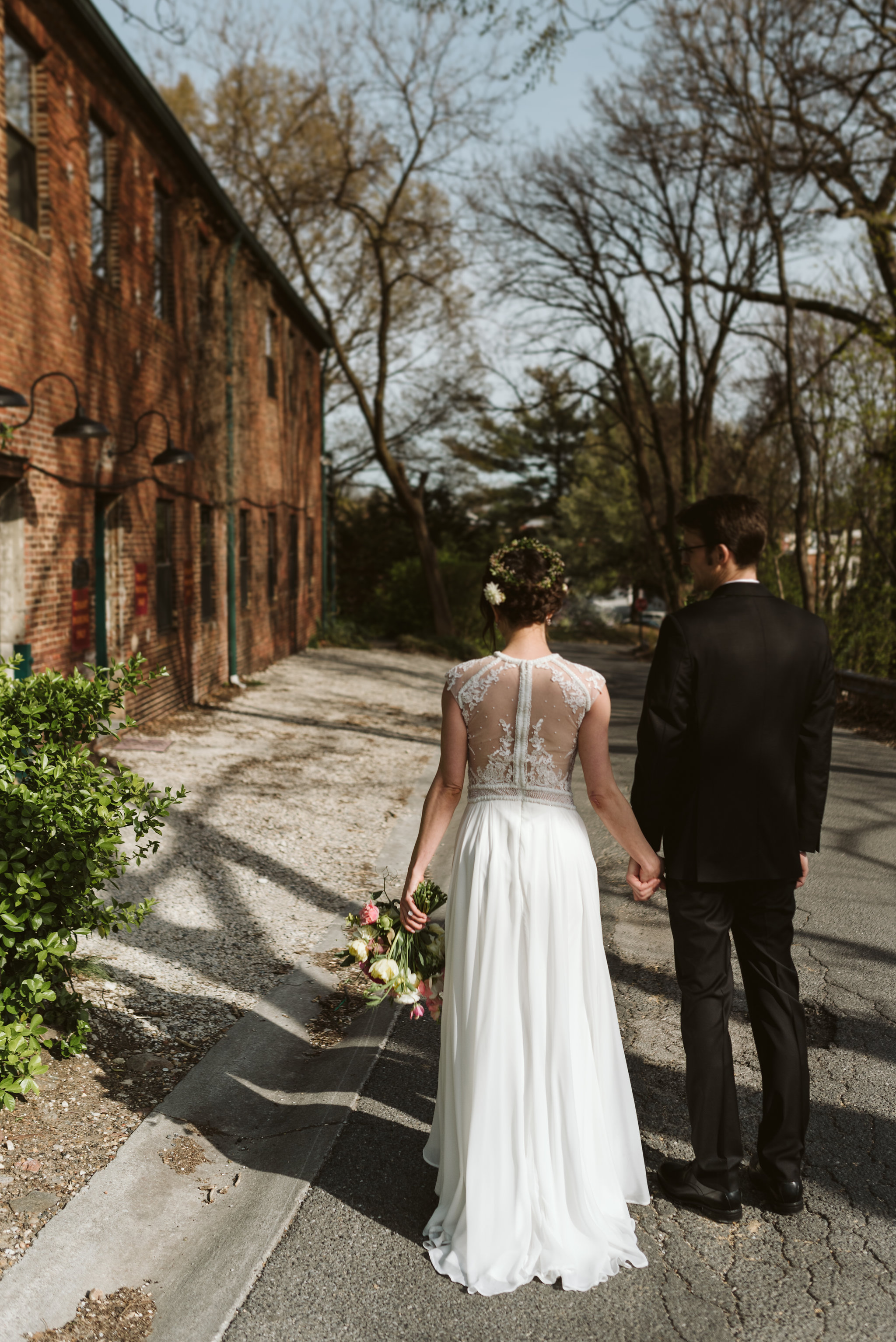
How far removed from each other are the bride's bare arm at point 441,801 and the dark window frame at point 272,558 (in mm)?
17877

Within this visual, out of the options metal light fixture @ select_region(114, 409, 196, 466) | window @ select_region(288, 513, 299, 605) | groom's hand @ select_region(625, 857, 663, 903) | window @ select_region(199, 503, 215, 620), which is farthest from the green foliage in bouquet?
window @ select_region(288, 513, 299, 605)

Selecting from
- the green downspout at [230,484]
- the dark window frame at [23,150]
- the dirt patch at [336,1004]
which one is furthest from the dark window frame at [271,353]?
the dirt patch at [336,1004]

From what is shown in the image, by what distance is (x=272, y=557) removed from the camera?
69.7 feet

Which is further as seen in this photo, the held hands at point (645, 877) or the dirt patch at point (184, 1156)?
the dirt patch at point (184, 1156)

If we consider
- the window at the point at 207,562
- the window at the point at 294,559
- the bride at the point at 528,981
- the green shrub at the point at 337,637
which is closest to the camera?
the bride at the point at 528,981

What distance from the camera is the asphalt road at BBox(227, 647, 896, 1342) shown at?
266cm

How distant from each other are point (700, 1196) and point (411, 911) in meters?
1.19

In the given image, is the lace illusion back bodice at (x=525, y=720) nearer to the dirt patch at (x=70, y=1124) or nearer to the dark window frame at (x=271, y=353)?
the dirt patch at (x=70, y=1124)

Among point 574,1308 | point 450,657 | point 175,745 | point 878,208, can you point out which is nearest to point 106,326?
point 175,745

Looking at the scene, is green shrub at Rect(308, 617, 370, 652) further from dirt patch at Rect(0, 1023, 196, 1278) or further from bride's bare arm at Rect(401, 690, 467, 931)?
bride's bare arm at Rect(401, 690, 467, 931)

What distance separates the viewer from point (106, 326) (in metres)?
10.9

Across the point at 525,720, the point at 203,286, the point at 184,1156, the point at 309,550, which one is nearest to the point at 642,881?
the point at 525,720

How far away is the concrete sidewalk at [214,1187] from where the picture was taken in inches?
108

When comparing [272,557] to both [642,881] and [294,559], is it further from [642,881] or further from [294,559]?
[642,881]
